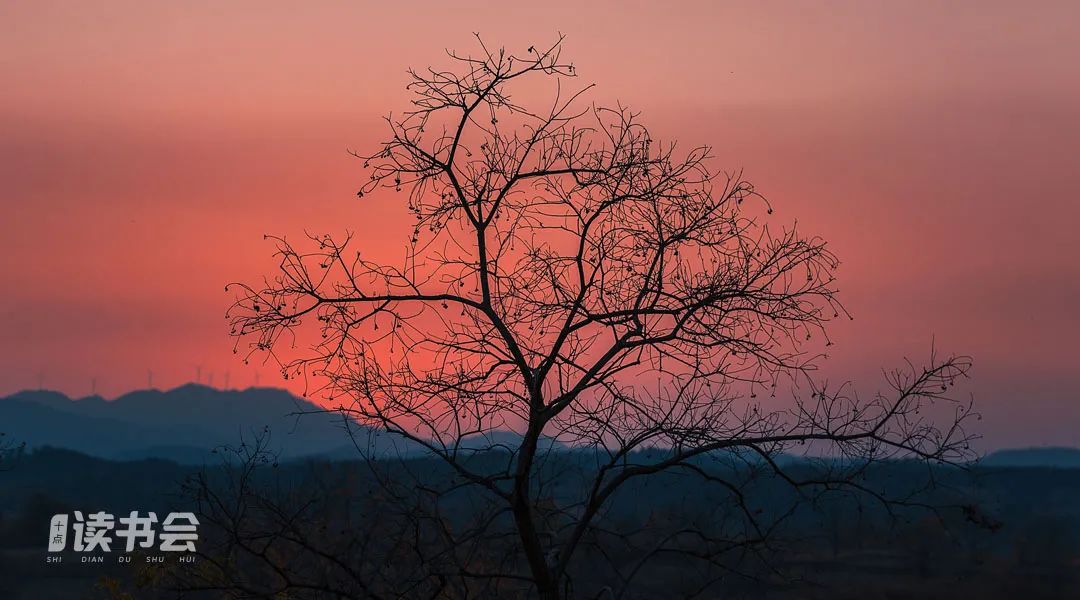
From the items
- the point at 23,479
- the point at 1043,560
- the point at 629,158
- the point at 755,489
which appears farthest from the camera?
the point at 23,479

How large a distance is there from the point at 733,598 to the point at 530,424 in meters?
2.42

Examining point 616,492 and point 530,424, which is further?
point 616,492

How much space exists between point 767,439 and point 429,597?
9.23 feet

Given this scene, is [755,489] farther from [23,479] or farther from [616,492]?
[23,479]

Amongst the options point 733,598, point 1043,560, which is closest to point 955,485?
point 733,598

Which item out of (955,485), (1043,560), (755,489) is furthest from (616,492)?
(1043,560)

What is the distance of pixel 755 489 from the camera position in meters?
9.31

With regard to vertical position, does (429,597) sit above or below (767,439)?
below

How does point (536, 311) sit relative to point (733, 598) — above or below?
above

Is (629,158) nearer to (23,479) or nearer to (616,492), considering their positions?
(616,492)

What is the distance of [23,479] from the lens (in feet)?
447

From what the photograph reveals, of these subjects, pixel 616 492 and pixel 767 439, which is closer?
pixel 767 439

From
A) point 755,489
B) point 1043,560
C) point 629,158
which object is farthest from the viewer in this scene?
point 1043,560

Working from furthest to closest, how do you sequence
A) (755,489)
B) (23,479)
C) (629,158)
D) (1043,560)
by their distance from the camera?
(23,479) < (1043,560) < (755,489) < (629,158)
